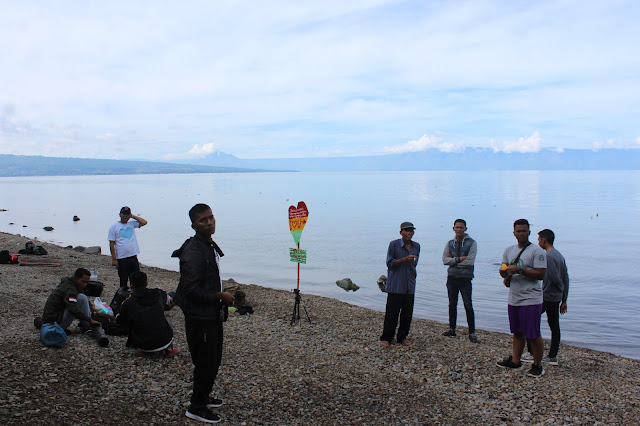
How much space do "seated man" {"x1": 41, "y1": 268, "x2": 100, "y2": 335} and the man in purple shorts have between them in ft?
21.3

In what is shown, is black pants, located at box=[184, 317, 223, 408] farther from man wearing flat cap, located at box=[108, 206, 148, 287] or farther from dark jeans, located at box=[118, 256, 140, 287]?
dark jeans, located at box=[118, 256, 140, 287]

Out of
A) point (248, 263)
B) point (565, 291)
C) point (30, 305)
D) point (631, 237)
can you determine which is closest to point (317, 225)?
point (248, 263)

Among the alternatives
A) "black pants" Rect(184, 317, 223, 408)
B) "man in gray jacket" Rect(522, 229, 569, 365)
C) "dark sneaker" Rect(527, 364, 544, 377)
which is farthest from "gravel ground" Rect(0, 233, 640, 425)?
"man in gray jacket" Rect(522, 229, 569, 365)

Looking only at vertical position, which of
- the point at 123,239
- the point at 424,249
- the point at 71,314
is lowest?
the point at 424,249

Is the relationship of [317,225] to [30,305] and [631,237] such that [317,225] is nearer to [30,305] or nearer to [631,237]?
[631,237]

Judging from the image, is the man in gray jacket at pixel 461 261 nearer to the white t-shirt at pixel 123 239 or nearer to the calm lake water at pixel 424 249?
the calm lake water at pixel 424 249

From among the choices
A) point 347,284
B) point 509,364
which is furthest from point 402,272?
point 347,284

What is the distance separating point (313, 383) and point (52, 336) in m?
4.06

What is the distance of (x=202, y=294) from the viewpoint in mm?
5105

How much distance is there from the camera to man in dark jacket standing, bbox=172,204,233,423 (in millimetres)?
5121

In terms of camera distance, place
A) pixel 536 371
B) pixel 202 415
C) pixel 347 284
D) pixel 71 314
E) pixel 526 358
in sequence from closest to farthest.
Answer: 1. pixel 202 415
2. pixel 536 371
3. pixel 71 314
4. pixel 526 358
5. pixel 347 284

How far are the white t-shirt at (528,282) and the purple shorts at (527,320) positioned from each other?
0.27ft

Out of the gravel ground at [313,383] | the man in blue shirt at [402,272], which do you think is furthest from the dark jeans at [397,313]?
the gravel ground at [313,383]

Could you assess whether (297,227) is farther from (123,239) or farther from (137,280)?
(137,280)
